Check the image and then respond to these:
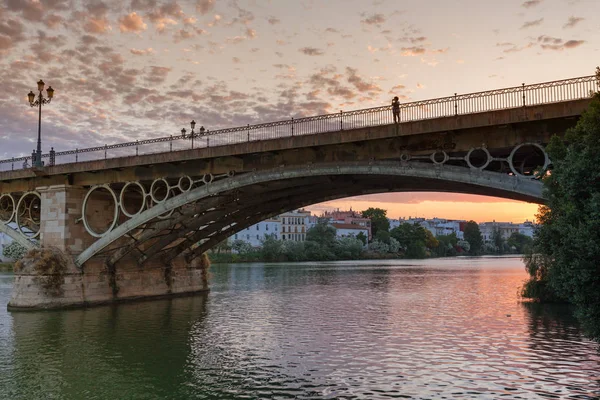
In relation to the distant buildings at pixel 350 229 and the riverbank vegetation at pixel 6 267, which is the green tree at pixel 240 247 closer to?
the distant buildings at pixel 350 229

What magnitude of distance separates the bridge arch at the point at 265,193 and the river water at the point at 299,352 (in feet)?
13.3

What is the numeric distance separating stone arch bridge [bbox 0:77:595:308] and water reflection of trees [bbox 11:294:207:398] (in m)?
3.00

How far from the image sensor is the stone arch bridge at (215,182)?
18922 mm

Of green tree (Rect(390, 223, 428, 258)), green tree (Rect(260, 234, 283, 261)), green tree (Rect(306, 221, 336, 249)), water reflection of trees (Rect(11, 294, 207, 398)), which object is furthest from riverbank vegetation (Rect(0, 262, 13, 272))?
green tree (Rect(390, 223, 428, 258))

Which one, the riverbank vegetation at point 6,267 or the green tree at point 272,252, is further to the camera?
the green tree at point 272,252

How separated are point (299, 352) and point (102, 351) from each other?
6.50 metres

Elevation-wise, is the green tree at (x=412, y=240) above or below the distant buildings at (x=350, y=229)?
below

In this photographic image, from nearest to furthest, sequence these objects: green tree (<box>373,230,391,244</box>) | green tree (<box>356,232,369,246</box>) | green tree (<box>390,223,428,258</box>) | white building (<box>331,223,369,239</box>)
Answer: green tree (<box>390,223,428,258</box>), green tree (<box>373,230,391,244</box>), green tree (<box>356,232,369,246</box>), white building (<box>331,223,369,239</box>)

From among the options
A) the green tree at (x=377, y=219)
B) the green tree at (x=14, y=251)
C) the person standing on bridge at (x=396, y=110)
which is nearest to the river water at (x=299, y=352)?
the person standing on bridge at (x=396, y=110)

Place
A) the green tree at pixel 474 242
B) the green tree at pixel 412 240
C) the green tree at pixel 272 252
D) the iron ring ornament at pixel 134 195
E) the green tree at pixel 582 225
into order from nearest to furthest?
1. the green tree at pixel 582 225
2. the iron ring ornament at pixel 134 195
3. the green tree at pixel 272 252
4. the green tree at pixel 412 240
5. the green tree at pixel 474 242

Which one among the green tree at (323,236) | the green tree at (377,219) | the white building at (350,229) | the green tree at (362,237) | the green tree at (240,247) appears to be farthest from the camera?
the green tree at (377,219)

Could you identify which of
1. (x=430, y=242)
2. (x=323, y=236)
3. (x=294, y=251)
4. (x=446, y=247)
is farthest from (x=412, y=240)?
(x=294, y=251)

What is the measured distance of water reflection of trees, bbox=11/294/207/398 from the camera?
1454 centimetres

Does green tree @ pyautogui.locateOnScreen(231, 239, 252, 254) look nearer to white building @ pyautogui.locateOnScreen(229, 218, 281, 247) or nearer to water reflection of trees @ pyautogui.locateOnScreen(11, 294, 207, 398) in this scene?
white building @ pyautogui.locateOnScreen(229, 218, 281, 247)
